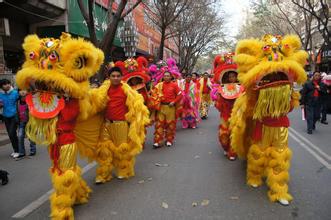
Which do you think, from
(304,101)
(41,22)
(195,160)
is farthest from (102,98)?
(41,22)

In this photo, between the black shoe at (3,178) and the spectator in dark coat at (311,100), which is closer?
the black shoe at (3,178)

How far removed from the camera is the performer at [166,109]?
8.21m

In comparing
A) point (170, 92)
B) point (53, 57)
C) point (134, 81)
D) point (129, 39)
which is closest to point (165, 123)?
point (170, 92)

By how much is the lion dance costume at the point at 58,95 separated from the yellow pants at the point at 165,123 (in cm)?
406

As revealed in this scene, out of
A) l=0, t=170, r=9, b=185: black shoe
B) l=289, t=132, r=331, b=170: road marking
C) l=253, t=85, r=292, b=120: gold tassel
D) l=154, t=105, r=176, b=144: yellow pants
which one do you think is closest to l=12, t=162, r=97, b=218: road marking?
l=0, t=170, r=9, b=185: black shoe

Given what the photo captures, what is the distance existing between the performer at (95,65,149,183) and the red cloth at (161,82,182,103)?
9.04ft

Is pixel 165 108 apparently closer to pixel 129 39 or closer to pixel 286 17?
pixel 129 39

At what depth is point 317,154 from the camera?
23.6 ft

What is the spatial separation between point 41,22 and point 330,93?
11.7 metres

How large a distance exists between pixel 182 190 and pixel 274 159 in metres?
1.36

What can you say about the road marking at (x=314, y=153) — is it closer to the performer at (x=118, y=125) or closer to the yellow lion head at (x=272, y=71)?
the yellow lion head at (x=272, y=71)

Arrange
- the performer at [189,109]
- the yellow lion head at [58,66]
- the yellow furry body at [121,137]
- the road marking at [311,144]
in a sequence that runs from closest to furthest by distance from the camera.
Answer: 1. the yellow lion head at [58,66]
2. the yellow furry body at [121,137]
3. the road marking at [311,144]
4. the performer at [189,109]

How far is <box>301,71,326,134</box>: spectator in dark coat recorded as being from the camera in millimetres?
9844

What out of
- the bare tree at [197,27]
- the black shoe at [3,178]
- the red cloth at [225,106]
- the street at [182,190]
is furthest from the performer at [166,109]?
the bare tree at [197,27]
